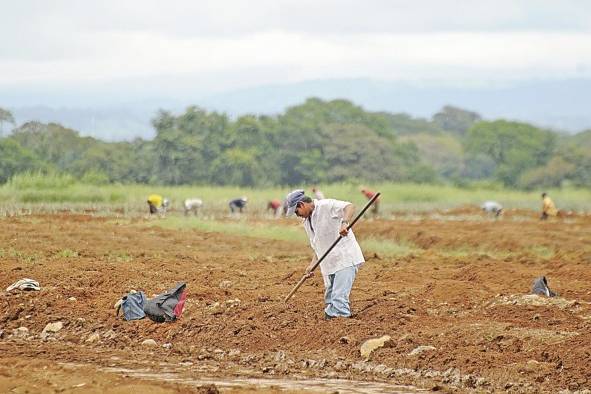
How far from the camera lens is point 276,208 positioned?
3316cm

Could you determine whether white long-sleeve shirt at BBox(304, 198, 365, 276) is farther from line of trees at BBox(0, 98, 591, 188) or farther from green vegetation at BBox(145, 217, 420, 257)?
line of trees at BBox(0, 98, 591, 188)

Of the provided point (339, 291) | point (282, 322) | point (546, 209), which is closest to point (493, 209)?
point (546, 209)

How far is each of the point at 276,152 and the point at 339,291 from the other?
43418 mm

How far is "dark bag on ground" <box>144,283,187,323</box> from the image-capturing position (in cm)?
1252

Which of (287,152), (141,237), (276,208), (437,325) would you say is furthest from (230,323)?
(287,152)

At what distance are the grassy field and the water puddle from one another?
19.4m

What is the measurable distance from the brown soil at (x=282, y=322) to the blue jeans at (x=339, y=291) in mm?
184

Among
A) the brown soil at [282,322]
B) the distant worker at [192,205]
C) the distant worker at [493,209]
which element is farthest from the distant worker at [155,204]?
the distant worker at [493,209]

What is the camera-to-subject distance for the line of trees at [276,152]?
48.2 m

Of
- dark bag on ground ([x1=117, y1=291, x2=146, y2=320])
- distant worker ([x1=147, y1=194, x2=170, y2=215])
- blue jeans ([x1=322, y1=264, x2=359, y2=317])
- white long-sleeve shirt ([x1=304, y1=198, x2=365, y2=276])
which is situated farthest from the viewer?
distant worker ([x1=147, y1=194, x2=170, y2=215])

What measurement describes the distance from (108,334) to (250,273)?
13.9 feet

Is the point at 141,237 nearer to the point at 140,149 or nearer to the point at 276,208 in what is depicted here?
the point at 276,208

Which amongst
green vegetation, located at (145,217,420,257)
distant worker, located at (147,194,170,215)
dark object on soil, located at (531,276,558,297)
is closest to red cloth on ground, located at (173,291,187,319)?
dark object on soil, located at (531,276,558,297)

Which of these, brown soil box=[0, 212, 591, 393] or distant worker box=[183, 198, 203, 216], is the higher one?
brown soil box=[0, 212, 591, 393]
